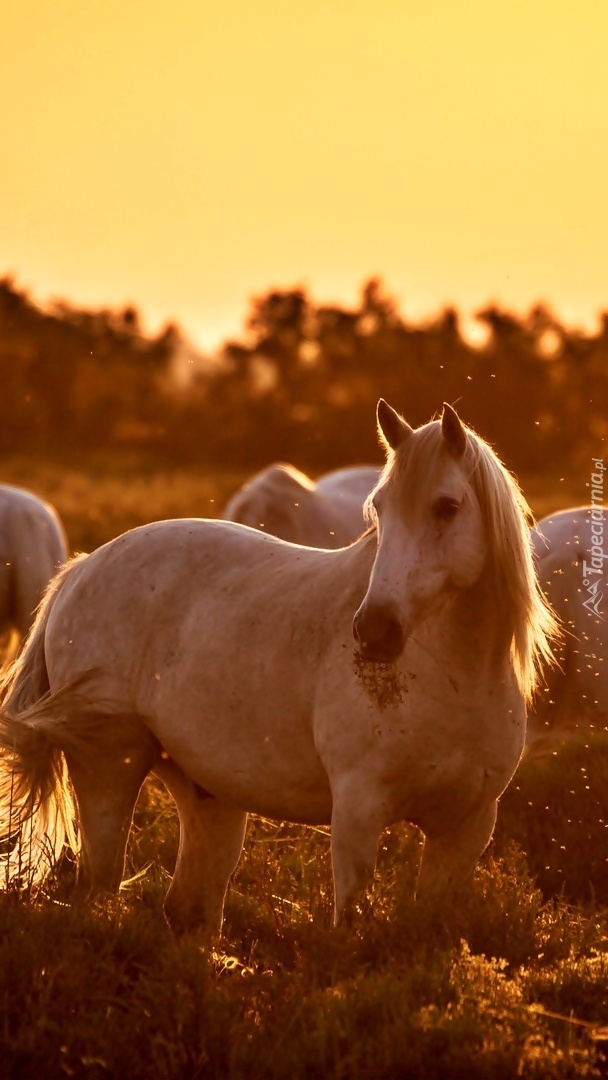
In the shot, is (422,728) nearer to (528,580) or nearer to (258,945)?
(528,580)

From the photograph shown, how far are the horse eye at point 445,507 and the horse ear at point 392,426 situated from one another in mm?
277

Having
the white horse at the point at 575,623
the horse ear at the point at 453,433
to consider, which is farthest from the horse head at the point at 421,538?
the white horse at the point at 575,623

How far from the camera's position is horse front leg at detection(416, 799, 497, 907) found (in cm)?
434

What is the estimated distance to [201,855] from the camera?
509 centimetres

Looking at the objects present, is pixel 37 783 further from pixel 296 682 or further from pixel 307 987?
pixel 307 987

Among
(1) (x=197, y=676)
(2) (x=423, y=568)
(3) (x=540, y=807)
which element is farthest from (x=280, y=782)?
(3) (x=540, y=807)

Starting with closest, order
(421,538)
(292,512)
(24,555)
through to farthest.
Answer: (421,538) → (24,555) → (292,512)

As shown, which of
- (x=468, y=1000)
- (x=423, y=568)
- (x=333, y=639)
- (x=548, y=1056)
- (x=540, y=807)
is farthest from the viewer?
(x=540, y=807)

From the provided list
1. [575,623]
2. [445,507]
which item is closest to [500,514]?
[445,507]

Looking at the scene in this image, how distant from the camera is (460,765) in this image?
4195mm

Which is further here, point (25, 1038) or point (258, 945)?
point (258, 945)

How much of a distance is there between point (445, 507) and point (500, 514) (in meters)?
0.20

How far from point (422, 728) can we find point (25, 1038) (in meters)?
1.40

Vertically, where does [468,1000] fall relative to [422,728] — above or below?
below
